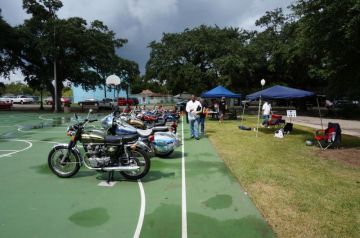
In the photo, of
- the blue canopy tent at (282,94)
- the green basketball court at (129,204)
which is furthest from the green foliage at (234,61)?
the green basketball court at (129,204)

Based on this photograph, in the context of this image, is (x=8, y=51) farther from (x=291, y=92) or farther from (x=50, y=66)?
(x=291, y=92)

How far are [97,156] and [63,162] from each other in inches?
35.2

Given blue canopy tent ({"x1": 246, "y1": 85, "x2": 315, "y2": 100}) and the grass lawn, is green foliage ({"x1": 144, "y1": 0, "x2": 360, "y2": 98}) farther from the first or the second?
the grass lawn

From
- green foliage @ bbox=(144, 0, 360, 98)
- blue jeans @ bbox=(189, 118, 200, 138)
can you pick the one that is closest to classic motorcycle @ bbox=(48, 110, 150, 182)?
blue jeans @ bbox=(189, 118, 200, 138)

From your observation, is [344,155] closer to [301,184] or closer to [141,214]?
[301,184]

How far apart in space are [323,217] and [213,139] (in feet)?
28.1

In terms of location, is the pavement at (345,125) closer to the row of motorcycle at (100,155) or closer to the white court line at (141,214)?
the row of motorcycle at (100,155)

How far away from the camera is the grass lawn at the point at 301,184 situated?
494 centimetres

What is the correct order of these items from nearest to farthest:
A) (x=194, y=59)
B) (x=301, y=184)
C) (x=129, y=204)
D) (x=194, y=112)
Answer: (x=129, y=204) → (x=301, y=184) → (x=194, y=112) → (x=194, y=59)

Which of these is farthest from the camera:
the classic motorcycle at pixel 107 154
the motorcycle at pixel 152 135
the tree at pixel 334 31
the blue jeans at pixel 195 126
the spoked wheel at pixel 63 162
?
the blue jeans at pixel 195 126

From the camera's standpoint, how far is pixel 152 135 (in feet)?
30.7

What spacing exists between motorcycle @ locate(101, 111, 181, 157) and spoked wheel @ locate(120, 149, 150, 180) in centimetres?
173

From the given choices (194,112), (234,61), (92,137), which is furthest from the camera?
(234,61)

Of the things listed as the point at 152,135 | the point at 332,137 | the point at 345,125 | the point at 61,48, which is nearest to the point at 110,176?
the point at 152,135
